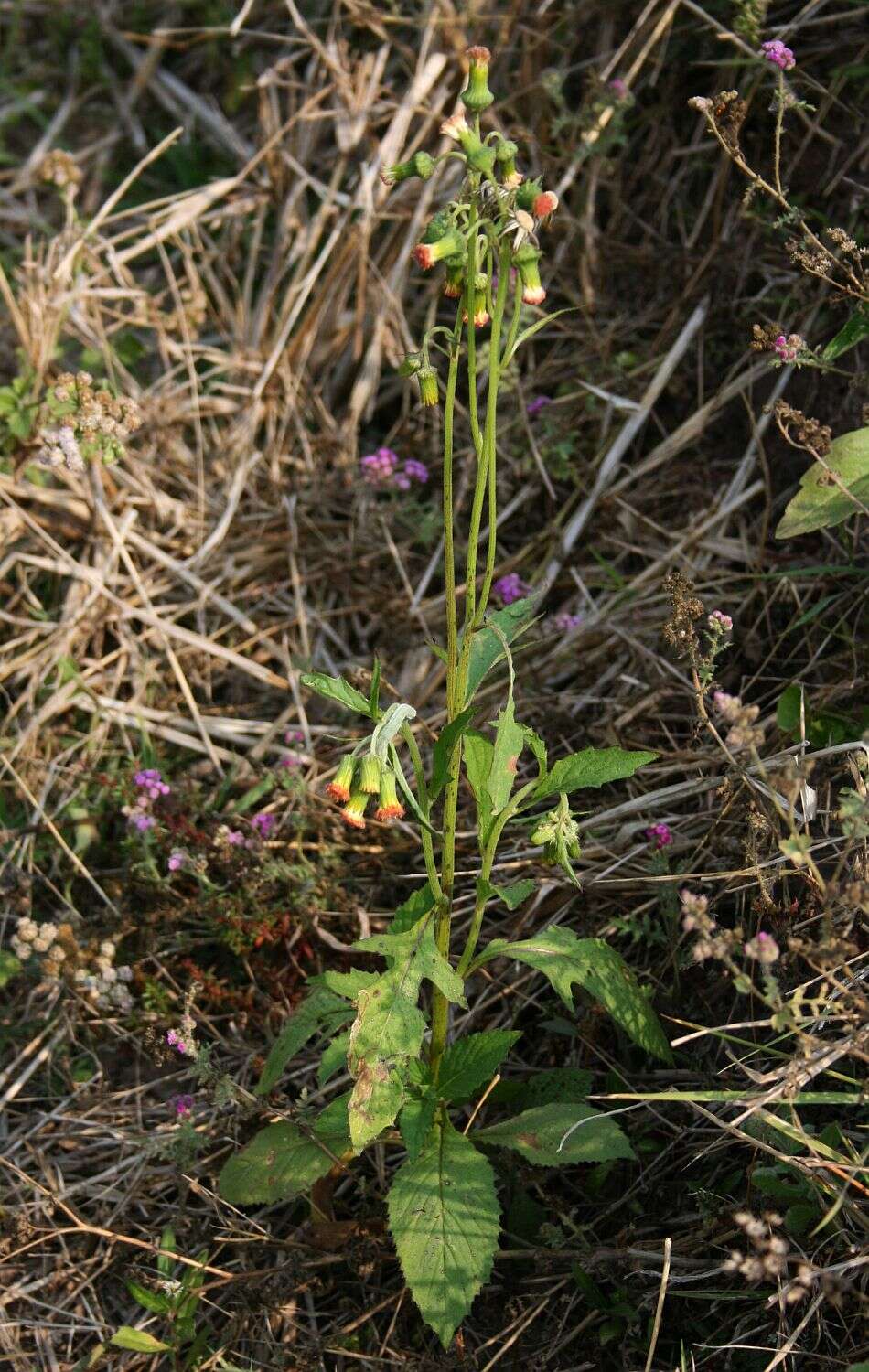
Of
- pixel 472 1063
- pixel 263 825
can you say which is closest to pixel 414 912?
pixel 472 1063

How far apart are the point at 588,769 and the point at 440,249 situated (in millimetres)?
896

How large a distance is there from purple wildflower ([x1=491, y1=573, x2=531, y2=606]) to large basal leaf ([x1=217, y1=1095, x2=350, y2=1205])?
145cm

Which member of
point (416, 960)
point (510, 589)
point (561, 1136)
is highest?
point (416, 960)

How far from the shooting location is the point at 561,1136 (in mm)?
2363

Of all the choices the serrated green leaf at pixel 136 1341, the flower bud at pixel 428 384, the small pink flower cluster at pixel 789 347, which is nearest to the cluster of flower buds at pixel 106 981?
the serrated green leaf at pixel 136 1341

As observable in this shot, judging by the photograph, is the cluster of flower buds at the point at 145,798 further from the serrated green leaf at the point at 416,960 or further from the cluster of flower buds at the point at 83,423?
the serrated green leaf at the point at 416,960

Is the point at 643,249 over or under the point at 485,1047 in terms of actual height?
over

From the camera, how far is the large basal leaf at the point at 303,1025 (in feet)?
8.01

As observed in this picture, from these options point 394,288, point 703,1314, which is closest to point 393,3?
point 394,288

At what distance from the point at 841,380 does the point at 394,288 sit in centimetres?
142

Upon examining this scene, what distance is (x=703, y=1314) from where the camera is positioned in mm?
2246

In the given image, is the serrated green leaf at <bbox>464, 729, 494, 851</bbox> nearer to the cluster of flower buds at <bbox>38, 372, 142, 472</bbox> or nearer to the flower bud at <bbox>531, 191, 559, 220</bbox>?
the flower bud at <bbox>531, 191, 559, 220</bbox>

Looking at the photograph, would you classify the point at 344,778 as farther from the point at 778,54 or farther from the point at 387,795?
the point at 778,54

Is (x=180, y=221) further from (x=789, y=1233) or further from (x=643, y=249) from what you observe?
(x=789, y=1233)
